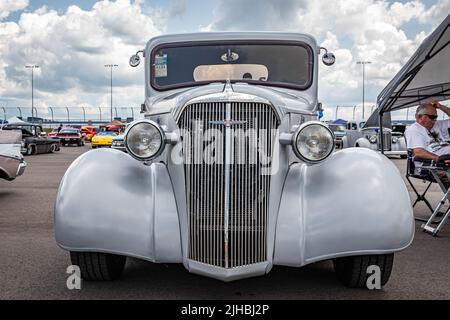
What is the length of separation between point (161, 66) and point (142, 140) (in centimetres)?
180

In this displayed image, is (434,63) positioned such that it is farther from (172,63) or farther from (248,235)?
(248,235)

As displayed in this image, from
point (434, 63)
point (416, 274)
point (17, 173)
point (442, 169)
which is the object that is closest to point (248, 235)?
point (416, 274)

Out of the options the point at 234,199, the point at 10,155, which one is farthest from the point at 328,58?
the point at 10,155

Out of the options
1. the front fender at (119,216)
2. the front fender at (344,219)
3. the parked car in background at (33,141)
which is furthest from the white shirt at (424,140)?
the parked car in background at (33,141)

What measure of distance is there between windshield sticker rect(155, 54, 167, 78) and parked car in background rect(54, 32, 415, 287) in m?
1.43

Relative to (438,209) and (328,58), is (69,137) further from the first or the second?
(328,58)

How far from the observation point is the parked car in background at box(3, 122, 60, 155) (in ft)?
81.3

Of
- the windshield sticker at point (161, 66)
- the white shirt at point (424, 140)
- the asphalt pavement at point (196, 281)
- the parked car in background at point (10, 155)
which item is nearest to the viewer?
the asphalt pavement at point (196, 281)

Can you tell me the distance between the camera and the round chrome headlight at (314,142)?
12.3 feet

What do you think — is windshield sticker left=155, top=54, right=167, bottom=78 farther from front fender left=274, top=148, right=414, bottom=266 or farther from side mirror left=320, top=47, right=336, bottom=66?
front fender left=274, top=148, right=414, bottom=266

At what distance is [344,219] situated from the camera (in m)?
3.60

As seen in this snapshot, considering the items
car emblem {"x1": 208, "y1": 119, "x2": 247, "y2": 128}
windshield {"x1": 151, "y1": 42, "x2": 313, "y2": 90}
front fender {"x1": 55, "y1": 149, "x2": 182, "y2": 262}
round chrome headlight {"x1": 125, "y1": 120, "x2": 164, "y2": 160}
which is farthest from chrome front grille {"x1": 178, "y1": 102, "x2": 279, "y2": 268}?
windshield {"x1": 151, "y1": 42, "x2": 313, "y2": 90}

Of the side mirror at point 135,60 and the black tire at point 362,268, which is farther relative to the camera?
the side mirror at point 135,60

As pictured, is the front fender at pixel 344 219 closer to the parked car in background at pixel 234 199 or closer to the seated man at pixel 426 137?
the parked car in background at pixel 234 199
